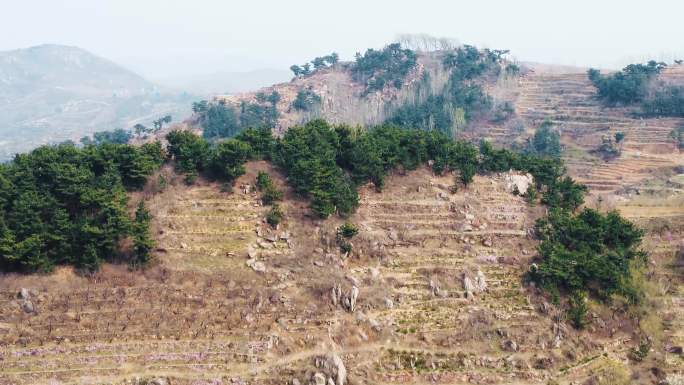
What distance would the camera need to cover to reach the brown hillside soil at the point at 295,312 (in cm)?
2250

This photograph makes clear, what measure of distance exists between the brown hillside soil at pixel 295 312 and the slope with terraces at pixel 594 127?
33.5 m

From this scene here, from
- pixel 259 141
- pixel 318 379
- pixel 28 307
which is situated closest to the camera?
pixel 318 379

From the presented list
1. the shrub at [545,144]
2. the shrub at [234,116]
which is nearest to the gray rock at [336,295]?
the shrub at [545,144]

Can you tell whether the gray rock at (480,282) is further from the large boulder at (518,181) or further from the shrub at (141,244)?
the shrub at (141,244)

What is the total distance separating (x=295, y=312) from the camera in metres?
25.4

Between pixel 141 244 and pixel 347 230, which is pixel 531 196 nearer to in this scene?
pixel 347 230

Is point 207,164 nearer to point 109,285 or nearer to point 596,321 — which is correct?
point 109,285

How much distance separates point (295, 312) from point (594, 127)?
6286cm

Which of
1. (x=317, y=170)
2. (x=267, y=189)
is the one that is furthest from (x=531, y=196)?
(x=267, y=189)

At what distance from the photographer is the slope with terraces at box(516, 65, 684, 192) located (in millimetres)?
58253

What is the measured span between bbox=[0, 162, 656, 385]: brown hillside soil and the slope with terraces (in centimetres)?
3351

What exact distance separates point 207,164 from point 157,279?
419 inches

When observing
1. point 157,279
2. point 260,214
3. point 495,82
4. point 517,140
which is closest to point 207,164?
point 260,214

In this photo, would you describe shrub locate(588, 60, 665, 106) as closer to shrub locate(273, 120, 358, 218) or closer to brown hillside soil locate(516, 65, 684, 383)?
brown hillside soil locate(516, 65, 684, 383)
